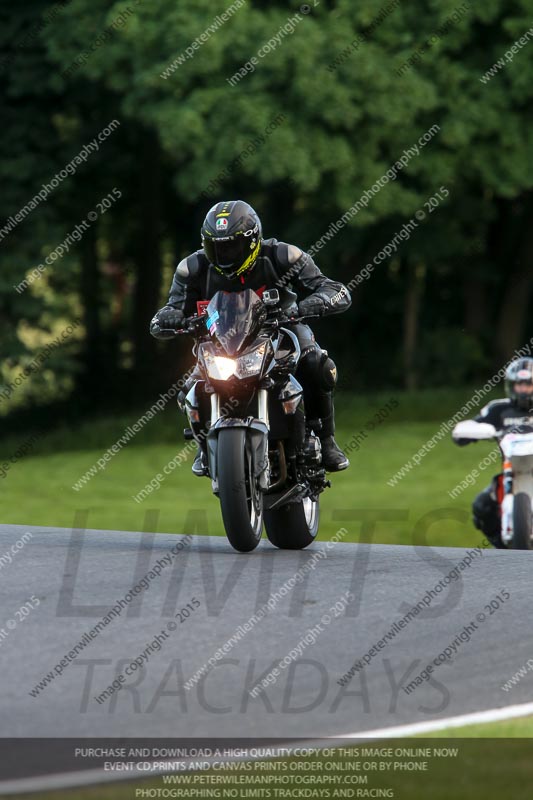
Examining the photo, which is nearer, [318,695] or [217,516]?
[318,695]

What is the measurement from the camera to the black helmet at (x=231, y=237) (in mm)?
8438

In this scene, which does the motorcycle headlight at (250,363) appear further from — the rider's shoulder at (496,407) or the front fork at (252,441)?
the rider's shoulder at (496,407)

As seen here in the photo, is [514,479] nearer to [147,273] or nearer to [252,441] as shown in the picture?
[252,441]

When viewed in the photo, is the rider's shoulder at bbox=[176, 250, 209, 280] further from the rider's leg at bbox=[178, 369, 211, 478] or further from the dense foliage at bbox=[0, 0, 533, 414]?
the dense foliage at bbox=[0, 0, 533, 414]

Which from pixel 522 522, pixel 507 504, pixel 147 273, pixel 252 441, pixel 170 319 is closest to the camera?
pixel 252 441

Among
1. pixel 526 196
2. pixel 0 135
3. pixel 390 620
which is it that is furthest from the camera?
pixel 526 196

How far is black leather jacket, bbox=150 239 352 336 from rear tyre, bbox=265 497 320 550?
128 cm

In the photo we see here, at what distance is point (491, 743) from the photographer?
528 cm

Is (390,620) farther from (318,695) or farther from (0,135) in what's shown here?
(0,135)

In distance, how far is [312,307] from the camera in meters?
8.56

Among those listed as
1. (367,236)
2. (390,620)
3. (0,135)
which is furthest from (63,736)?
(367,236)

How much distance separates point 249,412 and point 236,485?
617 millimetres

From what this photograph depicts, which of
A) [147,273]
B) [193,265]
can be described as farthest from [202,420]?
[147,273]

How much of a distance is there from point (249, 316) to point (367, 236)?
67.1 ft
